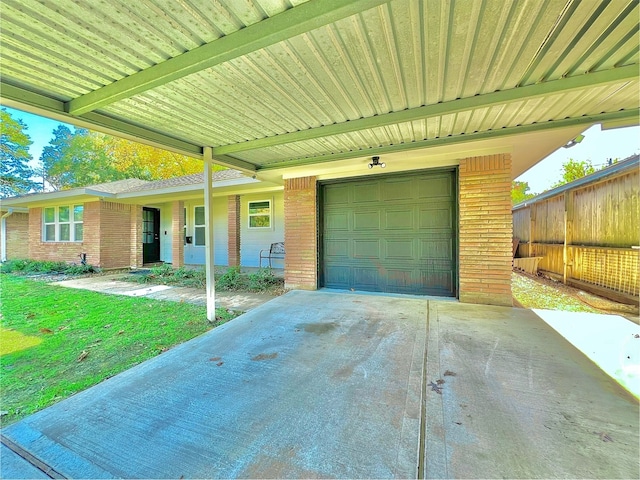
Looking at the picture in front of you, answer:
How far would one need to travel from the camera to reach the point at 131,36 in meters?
1.99

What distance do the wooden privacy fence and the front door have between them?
14553 millimetres

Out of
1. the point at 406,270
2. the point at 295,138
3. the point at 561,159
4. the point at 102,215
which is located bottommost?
the point at 406,270

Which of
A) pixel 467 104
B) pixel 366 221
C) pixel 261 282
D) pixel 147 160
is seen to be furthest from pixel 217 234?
pixel 147 160

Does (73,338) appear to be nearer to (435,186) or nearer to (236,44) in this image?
(236,44)

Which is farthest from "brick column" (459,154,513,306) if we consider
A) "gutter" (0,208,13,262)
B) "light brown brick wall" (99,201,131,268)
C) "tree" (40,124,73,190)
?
"tree" (40,124,73,190)

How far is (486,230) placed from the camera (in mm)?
4598

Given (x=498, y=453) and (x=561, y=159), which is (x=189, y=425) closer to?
(x=498, y=453)

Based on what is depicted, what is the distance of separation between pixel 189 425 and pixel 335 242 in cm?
471

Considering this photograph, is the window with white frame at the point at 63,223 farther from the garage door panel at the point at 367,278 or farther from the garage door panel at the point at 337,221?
the garage door panel at the point at 367,278

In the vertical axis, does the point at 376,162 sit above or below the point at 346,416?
above

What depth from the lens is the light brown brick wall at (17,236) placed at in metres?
12.4

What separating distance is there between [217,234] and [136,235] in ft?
10.5

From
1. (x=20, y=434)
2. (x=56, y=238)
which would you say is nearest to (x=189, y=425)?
(x=20, y=434)

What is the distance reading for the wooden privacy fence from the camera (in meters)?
4.61
